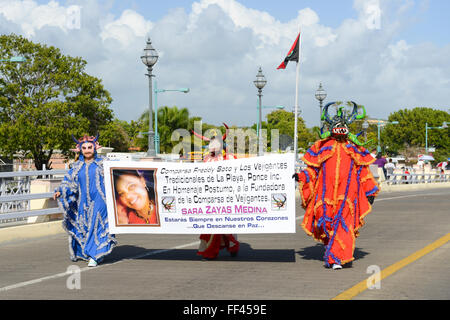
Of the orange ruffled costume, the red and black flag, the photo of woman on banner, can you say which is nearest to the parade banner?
the photo of woman on banner

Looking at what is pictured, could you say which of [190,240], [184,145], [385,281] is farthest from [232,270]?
[184,145]

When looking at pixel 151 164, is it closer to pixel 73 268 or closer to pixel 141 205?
pixel 141 205

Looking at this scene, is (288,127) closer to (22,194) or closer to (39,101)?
(39,101)

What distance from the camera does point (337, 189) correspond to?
28.0 feet

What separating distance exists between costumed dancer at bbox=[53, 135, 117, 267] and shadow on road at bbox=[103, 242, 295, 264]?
0.42m

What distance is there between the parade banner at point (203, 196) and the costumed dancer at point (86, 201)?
12 centimetres

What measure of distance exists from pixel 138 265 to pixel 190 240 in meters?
2.87

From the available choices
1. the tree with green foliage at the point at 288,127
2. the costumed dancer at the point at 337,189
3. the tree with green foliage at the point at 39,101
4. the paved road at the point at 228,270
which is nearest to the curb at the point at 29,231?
the paved road at the point at 228,270

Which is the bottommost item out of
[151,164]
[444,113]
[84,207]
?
[84,207]

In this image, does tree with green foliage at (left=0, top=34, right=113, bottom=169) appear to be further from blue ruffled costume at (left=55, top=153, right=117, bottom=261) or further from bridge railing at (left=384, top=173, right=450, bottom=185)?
blue ruffled costume at (left=55, top=153, right=117, bottom=261)

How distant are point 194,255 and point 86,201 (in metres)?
1.77

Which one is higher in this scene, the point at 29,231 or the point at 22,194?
the point at 22,194

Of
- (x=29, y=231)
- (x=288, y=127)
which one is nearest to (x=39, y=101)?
(x=29, y=231)
